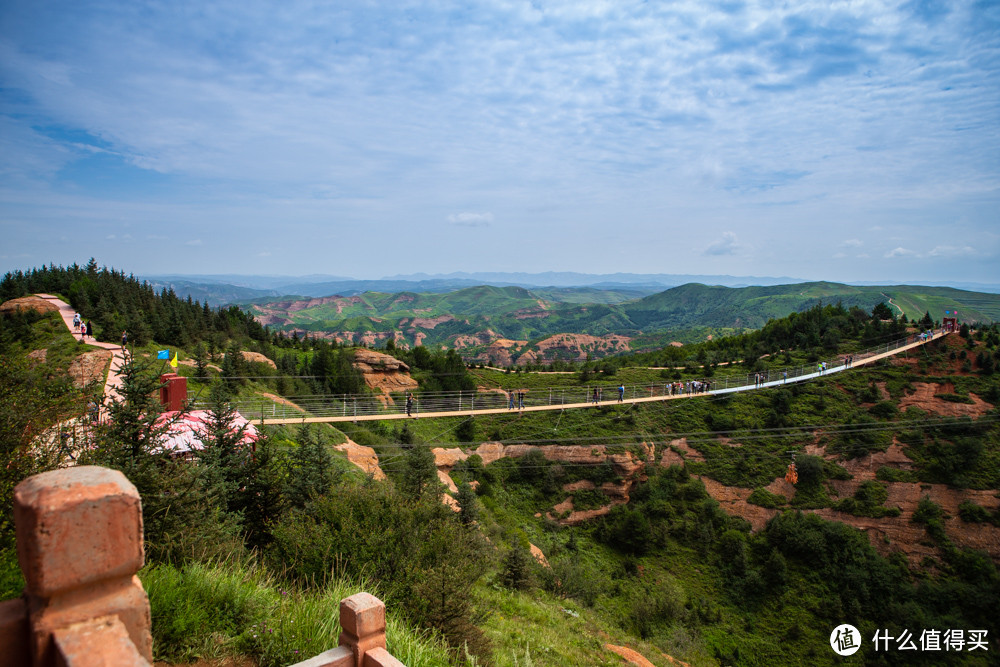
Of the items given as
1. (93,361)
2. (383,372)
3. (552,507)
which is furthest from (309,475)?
(383,372)

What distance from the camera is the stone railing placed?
7.24 ft

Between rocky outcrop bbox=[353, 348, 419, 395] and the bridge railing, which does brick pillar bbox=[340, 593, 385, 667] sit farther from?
rocky outcrop bbox=[353, 348, 419, 395]

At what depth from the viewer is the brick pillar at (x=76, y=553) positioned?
7.23 ft

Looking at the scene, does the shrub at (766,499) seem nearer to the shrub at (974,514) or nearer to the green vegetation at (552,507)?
the green vegetation at (552,507)

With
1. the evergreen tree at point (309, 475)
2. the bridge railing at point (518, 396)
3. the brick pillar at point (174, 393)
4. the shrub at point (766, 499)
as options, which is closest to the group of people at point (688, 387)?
the bridge railing at point (518, 396)

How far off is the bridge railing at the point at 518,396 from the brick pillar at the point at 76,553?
21.3m

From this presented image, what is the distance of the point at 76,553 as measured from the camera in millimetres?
2320

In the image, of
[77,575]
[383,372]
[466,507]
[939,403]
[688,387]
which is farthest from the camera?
[383,372]

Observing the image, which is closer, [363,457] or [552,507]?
[363,457]

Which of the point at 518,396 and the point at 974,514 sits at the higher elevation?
the point at 518,396

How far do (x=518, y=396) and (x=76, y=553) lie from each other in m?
26.6

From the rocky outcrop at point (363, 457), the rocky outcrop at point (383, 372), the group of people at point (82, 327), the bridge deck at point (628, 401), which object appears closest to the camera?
the rocky outcrop at point (363, 457)

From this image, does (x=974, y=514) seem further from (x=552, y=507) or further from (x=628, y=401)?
(x=552, y=507)

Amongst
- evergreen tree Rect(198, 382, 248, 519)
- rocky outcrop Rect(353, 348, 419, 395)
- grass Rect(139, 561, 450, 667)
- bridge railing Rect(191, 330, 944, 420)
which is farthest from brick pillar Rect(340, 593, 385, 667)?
rocky outcrop Rect(353, 348, 419, 395)
